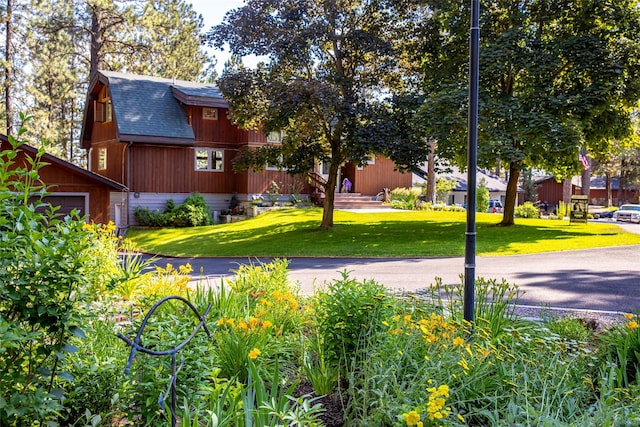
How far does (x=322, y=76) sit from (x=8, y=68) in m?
19.0

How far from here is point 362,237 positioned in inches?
824

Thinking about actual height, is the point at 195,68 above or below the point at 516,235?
above

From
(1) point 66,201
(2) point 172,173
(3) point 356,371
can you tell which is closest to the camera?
(3) point 356,371

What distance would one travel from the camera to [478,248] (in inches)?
701

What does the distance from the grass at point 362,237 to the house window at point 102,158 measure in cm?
613

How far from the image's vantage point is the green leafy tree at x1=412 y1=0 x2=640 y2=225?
60.9 ft

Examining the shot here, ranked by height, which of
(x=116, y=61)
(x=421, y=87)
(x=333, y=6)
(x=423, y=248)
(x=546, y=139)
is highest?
(x=116, y=61)

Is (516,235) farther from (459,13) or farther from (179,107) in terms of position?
(179,107)

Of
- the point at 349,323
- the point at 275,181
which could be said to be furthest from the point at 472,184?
the point at 275,181

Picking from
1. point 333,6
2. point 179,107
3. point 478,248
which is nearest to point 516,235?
point 478,248

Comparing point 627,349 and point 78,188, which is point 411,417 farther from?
point 78,188

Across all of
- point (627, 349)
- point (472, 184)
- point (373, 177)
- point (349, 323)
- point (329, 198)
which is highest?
point (373, 177)

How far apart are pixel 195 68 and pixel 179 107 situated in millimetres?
14225

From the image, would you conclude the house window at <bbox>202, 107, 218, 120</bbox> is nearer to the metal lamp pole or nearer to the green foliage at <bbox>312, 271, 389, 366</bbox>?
the metal lamp pole
